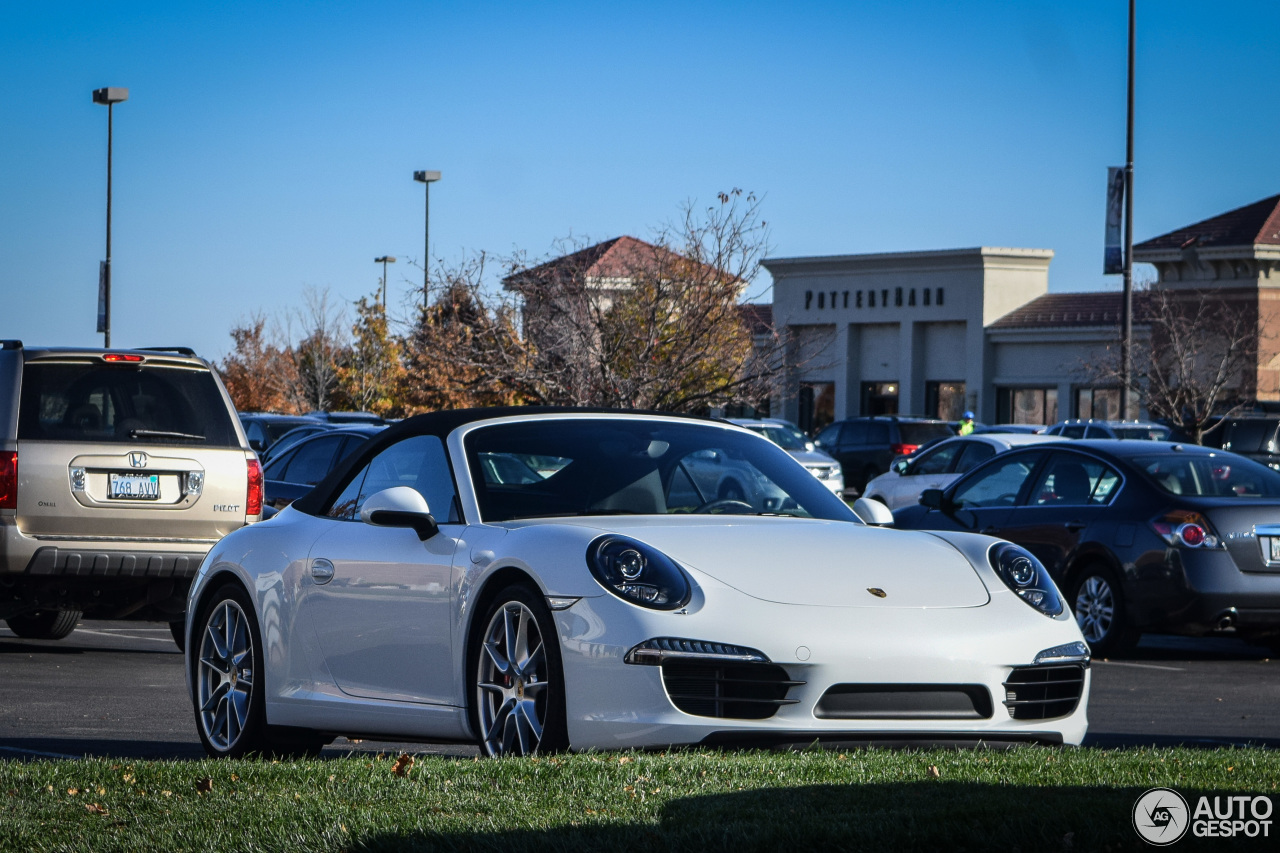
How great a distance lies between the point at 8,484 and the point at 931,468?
41.8 ft

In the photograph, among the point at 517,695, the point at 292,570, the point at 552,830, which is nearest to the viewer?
the point at 552,830

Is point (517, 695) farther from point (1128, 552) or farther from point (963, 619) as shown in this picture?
point (1128, 552)

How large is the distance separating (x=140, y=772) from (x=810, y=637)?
2.35 m

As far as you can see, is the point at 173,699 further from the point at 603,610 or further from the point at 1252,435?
the point at 1252,435

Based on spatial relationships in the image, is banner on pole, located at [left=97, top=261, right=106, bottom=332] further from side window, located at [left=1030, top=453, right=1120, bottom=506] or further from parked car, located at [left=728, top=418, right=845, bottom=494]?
side window, located at [left=1030, top=453, right=1120, bottom=506]

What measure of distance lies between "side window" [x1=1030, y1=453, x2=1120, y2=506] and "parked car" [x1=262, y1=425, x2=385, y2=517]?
5675mm

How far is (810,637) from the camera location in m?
5.96

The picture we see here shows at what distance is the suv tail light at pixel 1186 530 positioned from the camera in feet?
40.8

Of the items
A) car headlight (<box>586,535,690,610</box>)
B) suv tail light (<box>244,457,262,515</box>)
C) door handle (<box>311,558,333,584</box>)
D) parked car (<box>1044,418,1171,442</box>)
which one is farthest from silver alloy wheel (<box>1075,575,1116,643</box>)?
parked car (<box>1044,418,1171,442</box>)

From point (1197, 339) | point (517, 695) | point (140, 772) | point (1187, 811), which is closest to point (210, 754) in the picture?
point (140, 772)

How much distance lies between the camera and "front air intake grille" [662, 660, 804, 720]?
5.91 metres

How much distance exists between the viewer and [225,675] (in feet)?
25.5

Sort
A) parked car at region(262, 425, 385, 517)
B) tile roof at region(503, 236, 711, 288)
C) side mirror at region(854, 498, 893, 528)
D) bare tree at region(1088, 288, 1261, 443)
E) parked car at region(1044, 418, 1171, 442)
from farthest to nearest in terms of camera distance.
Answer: bare tree at region(1088, 288, 1261, 443) → parked car at region(1044, 418, 1171, 442) → tile roof at region(503, 236, 711, 288) → parked car at region(262, 425, 385, 517) → side mirror at region(854, 498, 893, 528)

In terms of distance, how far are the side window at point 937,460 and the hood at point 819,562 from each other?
1393cm
